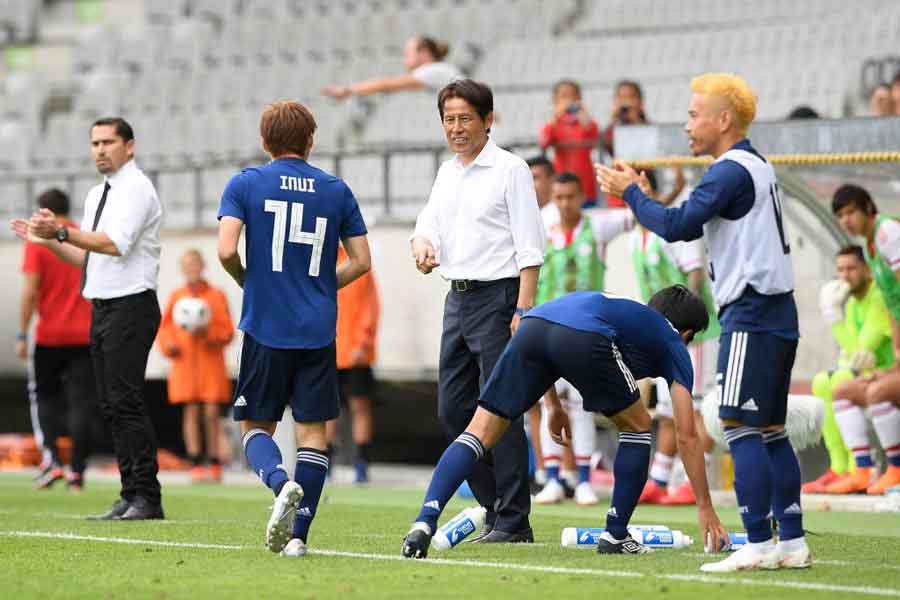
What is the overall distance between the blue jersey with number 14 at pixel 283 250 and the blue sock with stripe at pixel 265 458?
393 millimetres

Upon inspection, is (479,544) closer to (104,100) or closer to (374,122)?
(374,122)

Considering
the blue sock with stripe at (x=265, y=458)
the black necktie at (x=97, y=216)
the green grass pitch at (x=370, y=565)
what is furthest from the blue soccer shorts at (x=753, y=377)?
the black necktie at (x=97, y=216)

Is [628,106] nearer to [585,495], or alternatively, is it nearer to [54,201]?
[585,495]

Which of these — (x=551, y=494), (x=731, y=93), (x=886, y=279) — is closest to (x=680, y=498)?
(x=551, y=494)

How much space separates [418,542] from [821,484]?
17.2 ft

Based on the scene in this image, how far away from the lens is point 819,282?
40.1ft

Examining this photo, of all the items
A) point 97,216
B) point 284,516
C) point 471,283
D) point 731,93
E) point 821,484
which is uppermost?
point 731,93

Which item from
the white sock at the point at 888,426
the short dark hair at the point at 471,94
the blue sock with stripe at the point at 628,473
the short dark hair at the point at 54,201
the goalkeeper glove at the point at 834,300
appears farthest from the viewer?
the short dark hair at the point at 54,201

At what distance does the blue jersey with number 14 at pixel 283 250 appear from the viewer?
7.17 metres

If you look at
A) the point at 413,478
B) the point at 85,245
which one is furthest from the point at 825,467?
the point at 85,245

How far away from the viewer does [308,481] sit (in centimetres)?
715

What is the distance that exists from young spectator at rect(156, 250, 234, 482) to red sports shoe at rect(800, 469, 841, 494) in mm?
5451

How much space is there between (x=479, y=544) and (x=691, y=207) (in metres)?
2.07

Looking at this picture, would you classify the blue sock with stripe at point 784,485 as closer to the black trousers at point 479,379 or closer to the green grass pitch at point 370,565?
the green grass pitch at point 370,565
